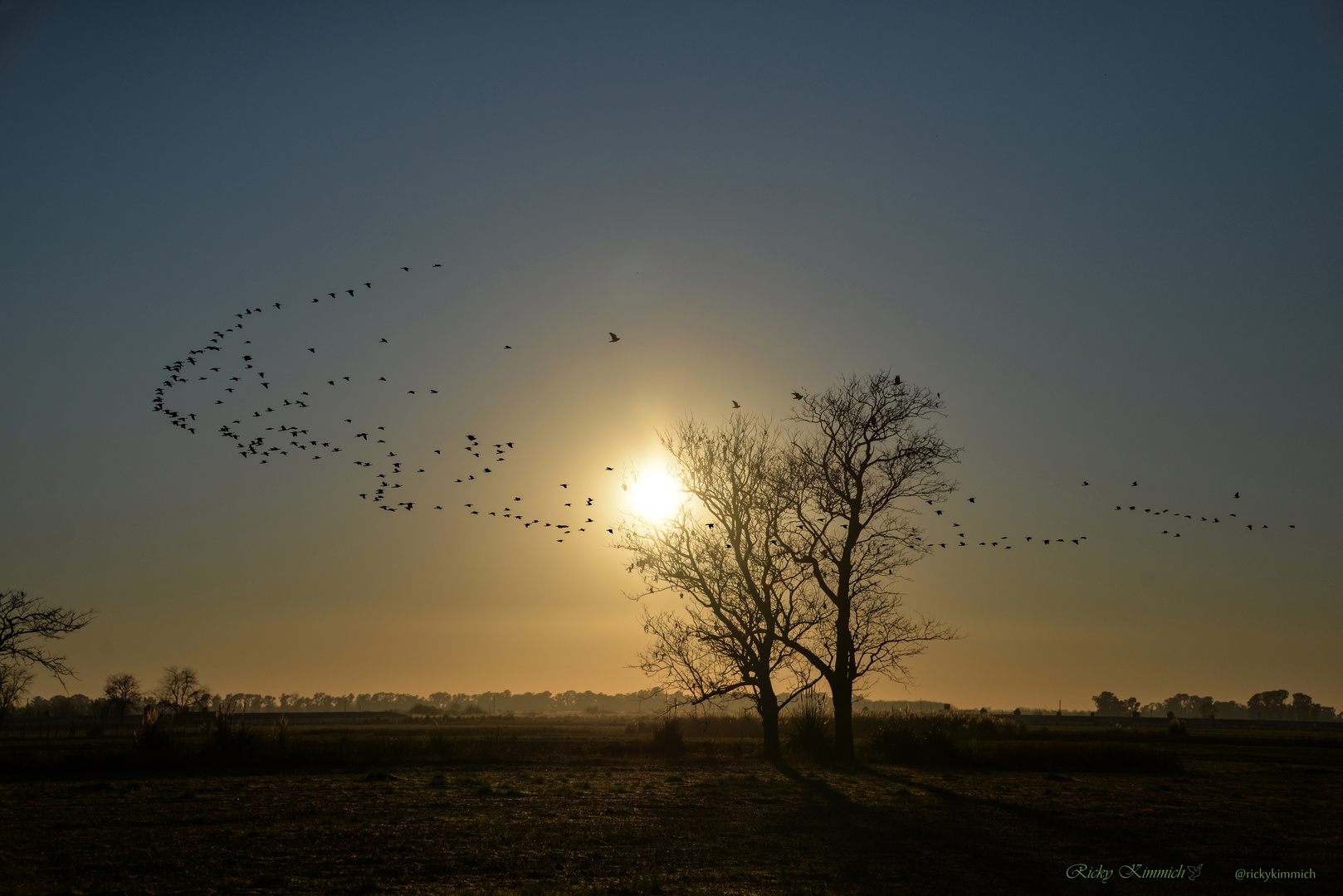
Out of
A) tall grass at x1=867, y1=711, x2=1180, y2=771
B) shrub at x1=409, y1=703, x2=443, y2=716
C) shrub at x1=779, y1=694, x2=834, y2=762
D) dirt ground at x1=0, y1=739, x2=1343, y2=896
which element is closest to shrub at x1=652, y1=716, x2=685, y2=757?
shrub at x1=779, y1=694, x2=834, y2=762

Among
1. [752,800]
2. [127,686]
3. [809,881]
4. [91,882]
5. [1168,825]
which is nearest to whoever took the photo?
[91,882]

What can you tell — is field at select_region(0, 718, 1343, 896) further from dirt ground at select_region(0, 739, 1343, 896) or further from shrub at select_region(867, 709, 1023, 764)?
shrub at select_region(867, 709, 1023, 764)

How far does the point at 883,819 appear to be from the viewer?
18.9 metres

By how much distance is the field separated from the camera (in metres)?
13.0

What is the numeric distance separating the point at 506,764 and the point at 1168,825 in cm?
2368

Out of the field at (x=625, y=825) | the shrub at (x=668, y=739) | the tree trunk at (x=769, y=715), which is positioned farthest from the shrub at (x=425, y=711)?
the tree trunk at (x=769, y=715)

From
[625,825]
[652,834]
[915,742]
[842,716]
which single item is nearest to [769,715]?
[842,716]

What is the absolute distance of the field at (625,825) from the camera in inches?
512

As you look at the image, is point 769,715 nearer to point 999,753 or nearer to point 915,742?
point 915,742

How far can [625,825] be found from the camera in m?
17.8

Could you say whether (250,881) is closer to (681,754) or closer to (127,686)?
(681,754)

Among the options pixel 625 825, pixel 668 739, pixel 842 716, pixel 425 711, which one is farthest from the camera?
pixel 425 711

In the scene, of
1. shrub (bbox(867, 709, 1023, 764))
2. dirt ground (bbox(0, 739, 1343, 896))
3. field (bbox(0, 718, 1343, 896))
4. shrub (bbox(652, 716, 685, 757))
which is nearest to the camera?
dirt ground (bbox(0, 739, 1343, 896))

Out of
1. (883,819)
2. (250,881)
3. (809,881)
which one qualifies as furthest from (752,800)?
(250,881)
